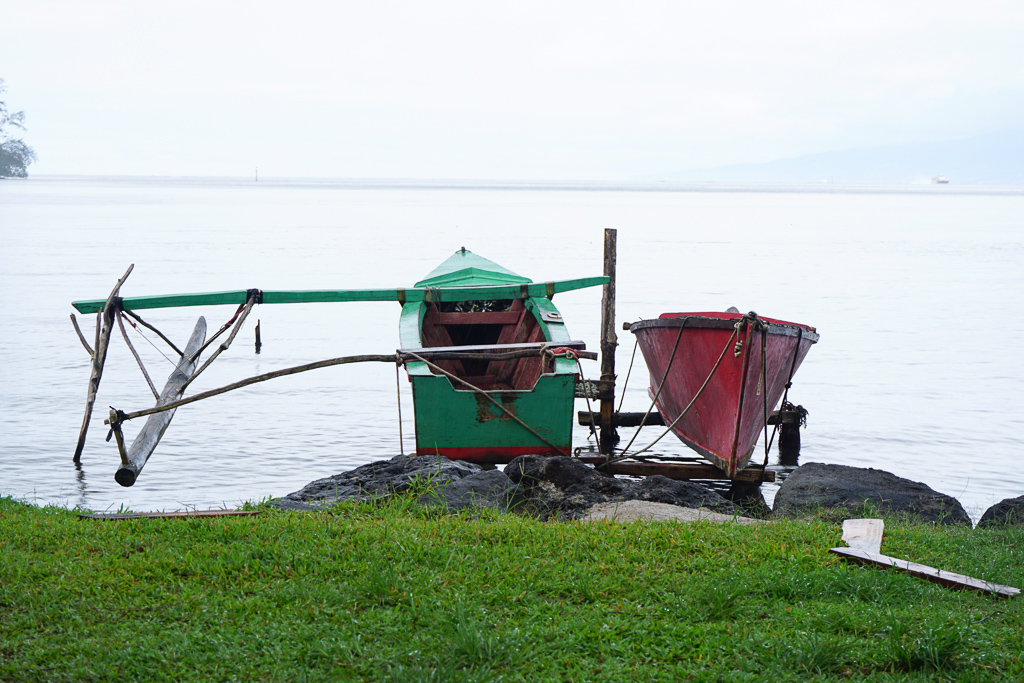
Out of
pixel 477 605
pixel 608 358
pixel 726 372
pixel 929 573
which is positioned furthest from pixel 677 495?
pixel 608 358

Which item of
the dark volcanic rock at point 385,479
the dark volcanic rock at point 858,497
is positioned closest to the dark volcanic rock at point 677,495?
the dark volcanic rock at point 858,497

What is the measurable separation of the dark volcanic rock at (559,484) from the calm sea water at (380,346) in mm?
3117

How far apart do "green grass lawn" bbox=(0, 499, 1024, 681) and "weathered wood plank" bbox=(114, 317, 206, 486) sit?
7.19ft

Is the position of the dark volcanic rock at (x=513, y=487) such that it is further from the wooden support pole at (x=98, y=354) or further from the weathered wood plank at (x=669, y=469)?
the wooden support pole at (x=98, y=354)

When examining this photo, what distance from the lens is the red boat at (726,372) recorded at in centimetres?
927

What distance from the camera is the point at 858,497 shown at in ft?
27.0

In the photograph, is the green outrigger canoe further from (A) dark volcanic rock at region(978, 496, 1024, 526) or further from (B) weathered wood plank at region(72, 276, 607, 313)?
(A) dark volcanic rock at region(978, 496, 1024, 526)

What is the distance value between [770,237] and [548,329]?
50.4 m

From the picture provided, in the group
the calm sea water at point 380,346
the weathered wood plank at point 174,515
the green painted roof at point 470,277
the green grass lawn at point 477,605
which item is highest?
the green painted roof at point 470,277

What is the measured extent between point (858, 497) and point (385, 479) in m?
4.18

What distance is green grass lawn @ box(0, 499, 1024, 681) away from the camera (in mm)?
4148

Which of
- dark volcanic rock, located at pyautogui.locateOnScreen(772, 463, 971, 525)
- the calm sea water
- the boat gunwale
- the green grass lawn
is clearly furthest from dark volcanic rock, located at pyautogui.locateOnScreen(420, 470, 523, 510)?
the calm sea water

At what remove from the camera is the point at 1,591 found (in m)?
4.76

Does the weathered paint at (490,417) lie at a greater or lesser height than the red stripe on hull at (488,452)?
greater
